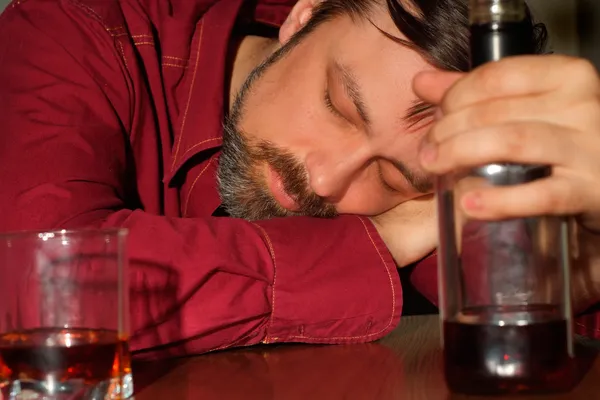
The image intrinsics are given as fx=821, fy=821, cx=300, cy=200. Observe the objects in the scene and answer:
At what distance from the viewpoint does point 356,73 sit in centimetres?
113

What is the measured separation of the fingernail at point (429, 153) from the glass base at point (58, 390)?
29 centimetres

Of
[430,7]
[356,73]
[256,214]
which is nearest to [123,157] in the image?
[256,214]

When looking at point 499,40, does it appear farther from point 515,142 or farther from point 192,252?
point 192,252

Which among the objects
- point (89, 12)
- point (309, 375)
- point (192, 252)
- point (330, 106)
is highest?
point (89, 12)

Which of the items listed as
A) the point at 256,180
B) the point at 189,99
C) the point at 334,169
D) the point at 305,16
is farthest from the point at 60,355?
the point at 305,16

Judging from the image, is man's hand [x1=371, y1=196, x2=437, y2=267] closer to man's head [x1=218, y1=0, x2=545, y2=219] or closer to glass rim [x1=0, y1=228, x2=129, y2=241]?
man's head [x1=218, y1=0, x2=545, y2=219]

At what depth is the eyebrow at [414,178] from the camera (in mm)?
1117

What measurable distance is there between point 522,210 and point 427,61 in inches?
21.8

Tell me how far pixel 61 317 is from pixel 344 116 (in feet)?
1.95

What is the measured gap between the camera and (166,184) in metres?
1.35

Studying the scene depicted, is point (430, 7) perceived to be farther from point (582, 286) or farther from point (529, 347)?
point (529, 347)

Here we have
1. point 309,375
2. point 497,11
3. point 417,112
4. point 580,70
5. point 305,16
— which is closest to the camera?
point 497,11

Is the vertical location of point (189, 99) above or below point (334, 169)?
above

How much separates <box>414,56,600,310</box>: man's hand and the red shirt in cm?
34
